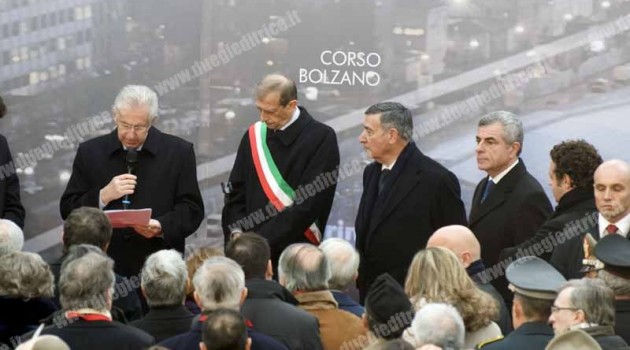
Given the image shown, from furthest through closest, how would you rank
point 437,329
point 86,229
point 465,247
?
point 86,229 → point 465,247 → point 437,329

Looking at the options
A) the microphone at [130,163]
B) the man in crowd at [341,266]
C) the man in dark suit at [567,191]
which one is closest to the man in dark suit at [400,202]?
the man in dark suit at [567,191]

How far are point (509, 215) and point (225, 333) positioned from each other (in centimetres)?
299

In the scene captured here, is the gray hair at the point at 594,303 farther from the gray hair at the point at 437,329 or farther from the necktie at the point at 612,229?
the necktie at the point at 612,229

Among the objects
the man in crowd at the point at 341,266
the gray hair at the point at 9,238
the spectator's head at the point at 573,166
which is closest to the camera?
the man in crowd at the point at 341,266

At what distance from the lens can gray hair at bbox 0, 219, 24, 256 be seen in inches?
269

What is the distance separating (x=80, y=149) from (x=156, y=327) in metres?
2.41

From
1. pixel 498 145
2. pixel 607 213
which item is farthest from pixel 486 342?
pixel 498 145

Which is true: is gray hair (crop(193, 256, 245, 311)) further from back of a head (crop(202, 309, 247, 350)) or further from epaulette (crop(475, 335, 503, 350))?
epaulette (crop(475, 335, 503, 350))

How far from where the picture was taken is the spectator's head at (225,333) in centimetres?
499

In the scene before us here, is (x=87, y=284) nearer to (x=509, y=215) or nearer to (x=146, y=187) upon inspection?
(x=146, y=187)

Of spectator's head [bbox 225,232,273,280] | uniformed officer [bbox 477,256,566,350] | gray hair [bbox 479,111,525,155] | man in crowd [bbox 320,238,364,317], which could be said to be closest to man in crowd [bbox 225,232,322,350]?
spectator's head [bbox 225,232,273,280]

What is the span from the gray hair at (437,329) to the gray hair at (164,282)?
129cm

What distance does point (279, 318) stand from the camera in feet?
19.0

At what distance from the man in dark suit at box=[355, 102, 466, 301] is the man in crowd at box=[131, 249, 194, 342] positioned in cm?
197
